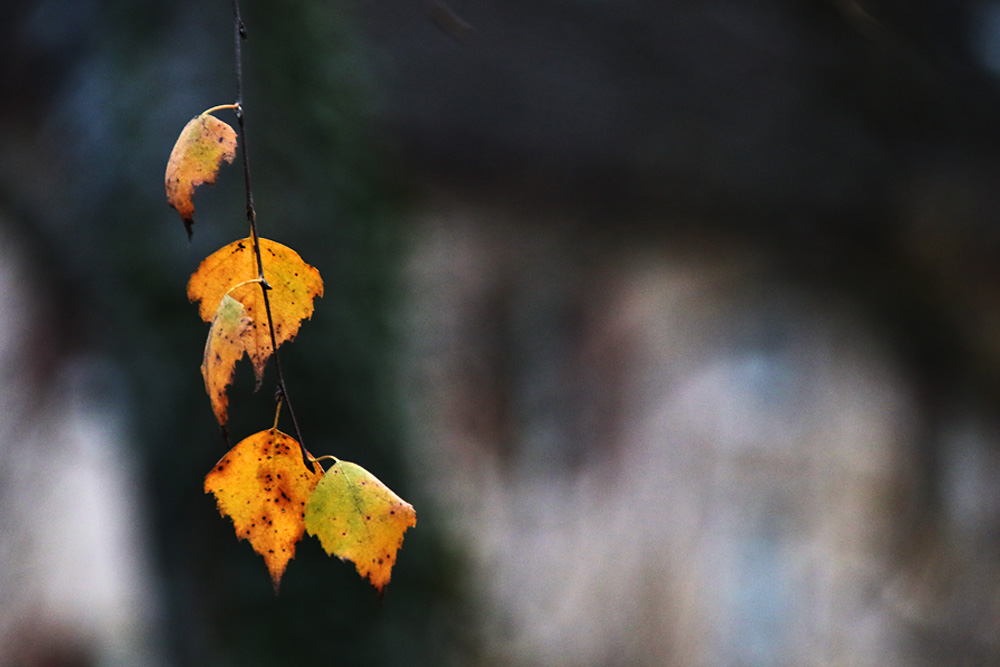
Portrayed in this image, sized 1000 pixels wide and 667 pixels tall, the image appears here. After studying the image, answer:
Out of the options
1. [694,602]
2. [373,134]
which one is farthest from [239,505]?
[694,602]

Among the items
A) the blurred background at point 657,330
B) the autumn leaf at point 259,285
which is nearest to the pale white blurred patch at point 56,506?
the blurred background at point 657,330

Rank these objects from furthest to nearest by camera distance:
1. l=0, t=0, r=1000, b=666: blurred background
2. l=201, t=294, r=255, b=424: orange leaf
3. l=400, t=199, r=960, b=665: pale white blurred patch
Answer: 1. l=400, t=199, r=960, b=665: pale white blurred patch
2. l=0, t=0, r=1000, b=666: blurred background
3. l=201, t=294, r=255, b=424: orange leaf

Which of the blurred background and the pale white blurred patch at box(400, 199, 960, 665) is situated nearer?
the blurred background

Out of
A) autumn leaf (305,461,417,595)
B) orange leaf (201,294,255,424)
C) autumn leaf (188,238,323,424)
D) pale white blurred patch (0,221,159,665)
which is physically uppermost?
pale white blurred patch (0,221,159,665)

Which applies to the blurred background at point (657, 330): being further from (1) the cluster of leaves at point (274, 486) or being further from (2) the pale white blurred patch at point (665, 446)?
(1) the cluster of leaves at point (274, 486)

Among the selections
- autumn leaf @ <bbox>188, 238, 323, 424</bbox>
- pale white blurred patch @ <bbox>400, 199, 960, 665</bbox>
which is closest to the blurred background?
pale white blurred patch @ <bbox>400, 199, 960, 665</bbox>

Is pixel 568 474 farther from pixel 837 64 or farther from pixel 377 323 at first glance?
pixel 837 64

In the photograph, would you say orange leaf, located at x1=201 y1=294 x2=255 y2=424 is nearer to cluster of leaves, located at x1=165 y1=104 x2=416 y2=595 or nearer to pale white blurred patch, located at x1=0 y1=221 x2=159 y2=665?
cluster of leaves, located at x1=165 y1=104 x2=416 y2=595
